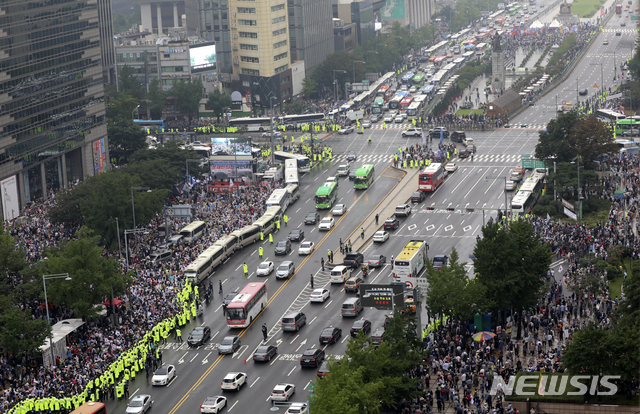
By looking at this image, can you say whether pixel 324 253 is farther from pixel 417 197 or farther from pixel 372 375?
pixel 372 375

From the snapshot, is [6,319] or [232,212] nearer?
[6,319]

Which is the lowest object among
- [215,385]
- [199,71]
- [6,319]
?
[215,385]

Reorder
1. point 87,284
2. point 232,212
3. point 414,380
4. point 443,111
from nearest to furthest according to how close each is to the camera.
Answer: point 414,380 → point 87,284 → point 232,212 → point 443,111

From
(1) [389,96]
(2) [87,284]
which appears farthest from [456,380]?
(1) [389,96]

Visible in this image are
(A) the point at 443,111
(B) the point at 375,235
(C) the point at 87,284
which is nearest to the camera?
(C) the point at 87,284

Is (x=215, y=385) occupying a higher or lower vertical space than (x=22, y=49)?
lower

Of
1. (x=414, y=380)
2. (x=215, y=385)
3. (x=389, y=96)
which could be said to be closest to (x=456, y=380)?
(x=414, y=380)

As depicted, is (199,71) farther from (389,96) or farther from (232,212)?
(232,212)
